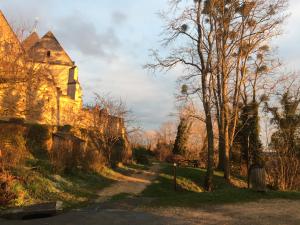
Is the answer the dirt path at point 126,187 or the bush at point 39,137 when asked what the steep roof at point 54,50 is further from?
the dirt path at point 126,187

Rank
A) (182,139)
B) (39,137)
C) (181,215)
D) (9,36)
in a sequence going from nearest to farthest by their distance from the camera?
(181,215)
(9,36)
(39,137)
(182,139)

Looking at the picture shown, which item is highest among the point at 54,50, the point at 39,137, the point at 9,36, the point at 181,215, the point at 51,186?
the point at 54,50

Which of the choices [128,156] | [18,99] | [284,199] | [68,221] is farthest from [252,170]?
[128,156]

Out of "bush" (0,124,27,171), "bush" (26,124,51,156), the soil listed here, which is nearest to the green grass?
"bush" (0,124,27,171)

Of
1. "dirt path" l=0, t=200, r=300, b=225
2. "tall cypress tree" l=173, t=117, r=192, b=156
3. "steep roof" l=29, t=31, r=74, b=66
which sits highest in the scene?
"steep roof" l=29, t=31, r=74, b=66

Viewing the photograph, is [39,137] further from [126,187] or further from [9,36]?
[126,187]

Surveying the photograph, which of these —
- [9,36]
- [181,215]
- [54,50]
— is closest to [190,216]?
[181,215]

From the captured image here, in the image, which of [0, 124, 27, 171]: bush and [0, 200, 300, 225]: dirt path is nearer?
[0, 200, 300, 225]: dirt path

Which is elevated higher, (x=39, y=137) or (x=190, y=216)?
(x=39, y=137)

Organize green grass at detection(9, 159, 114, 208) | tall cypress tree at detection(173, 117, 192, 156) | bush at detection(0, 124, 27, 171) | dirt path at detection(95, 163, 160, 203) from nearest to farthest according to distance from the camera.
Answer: green grass at detection(9, 159, 114, 208)
bush at detection(0, 124, 27, 171)
dirt path at detection(95, 163, 160, 203)
tall cypress tree at detection(173, 117, 192, 156)

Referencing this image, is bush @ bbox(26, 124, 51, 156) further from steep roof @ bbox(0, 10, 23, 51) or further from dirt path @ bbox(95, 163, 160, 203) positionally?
steep roof @ bbox(0, 10, 23, 51)

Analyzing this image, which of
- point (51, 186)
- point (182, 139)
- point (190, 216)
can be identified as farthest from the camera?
point (182, 139)

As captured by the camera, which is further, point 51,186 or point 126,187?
point 126,187

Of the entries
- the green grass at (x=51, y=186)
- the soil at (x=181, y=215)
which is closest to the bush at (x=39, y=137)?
the green grass at (x=51, y=186)
